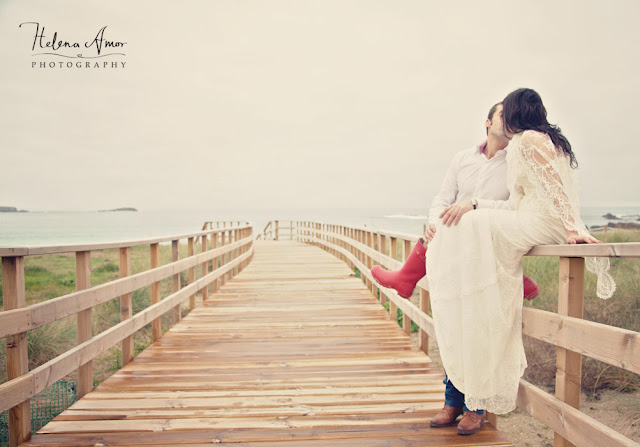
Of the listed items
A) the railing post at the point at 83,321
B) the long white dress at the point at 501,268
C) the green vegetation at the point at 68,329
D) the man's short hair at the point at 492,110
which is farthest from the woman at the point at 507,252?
the green vegetation at the point at 68,329

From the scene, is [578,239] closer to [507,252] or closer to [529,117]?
[507,252]

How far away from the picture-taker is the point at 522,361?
1.97 m

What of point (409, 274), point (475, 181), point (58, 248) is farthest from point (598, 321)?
point (58, 248)

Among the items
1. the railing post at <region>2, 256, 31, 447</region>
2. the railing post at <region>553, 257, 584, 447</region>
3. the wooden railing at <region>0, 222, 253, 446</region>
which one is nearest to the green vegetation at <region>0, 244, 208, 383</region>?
the wooden railing at <region>0, 222, 253, 446</region>

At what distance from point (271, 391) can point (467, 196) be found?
1827 mm

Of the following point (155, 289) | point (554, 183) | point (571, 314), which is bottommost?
point (155, 289)

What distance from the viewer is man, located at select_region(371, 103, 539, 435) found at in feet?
7.07

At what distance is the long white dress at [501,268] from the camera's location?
6.05 feet

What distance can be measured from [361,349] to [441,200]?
180cm

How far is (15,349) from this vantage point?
81.2 inches

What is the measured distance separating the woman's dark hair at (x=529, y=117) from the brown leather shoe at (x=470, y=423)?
4.42ft

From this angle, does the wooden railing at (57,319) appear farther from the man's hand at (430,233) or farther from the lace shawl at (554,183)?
the lace shawl at (554,183)

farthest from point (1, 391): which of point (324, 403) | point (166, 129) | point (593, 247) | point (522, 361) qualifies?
point (166, 129)

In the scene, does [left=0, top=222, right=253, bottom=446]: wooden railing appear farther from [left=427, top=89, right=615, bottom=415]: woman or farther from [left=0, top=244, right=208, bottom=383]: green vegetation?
[left=427, top=89, right=615, bottom=415]: woman
